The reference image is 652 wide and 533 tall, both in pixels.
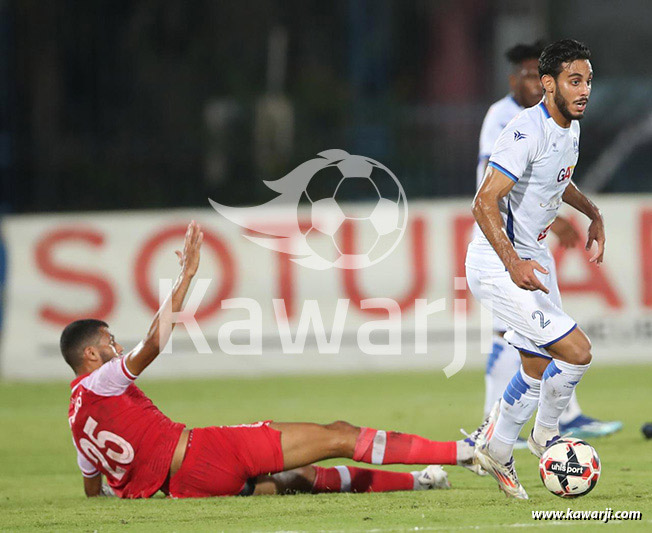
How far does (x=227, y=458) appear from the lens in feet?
20.7

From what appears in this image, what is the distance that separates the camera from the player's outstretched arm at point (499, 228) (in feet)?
19.0

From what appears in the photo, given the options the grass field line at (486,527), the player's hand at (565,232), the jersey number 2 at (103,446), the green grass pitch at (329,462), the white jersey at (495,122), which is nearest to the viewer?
the grass field line at (486,527)

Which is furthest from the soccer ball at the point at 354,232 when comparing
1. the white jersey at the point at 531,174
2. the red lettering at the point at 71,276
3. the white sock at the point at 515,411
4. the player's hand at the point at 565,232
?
the white sock at the point at 515,411

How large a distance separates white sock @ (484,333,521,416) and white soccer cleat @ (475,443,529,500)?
1927 millimetres

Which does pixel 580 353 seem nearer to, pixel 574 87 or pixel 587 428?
Result: pixel 574 87

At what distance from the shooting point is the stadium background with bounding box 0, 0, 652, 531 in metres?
11.3

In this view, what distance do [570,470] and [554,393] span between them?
1.73 ft

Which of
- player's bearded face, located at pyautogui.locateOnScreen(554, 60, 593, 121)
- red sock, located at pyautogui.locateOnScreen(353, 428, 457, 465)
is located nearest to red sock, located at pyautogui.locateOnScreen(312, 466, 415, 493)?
red sock, located at pyautogui.locateOnScreen(353, 428, 457, 465)

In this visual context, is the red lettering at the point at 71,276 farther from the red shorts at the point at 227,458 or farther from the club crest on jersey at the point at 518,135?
the club crest on jersey at the point at 518,135

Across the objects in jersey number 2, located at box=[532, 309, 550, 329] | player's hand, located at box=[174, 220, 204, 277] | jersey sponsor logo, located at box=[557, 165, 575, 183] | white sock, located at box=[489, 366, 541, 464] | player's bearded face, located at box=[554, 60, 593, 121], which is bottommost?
white sock, located at box=[489, 366, 541, 464]

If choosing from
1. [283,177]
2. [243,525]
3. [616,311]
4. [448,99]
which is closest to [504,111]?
[243,525]

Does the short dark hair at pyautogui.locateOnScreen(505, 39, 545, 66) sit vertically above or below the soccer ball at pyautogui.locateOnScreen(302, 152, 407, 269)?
above

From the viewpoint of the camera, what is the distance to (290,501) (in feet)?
20.8

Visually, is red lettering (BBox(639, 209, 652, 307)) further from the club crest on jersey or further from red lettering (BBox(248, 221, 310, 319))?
the club crest on jersey
